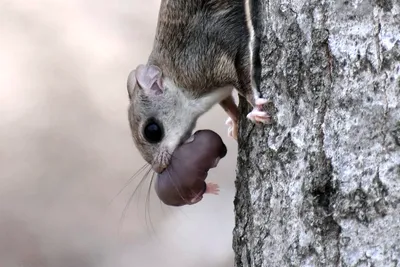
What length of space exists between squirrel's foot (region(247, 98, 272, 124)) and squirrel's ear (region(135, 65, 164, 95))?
0.63 meters

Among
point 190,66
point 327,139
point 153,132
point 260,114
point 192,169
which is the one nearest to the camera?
point 327,139

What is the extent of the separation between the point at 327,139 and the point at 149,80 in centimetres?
88

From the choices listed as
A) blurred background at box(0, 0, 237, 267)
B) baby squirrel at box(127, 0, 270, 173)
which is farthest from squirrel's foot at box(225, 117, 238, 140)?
blurred background at box(0, 0, 237, 267)

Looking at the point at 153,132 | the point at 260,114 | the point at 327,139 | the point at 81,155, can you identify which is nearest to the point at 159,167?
the point at 153,132

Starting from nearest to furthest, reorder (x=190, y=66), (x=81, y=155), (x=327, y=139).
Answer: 1. (x=327, y=139)
2. (x=190, y=66)
3. (x=81, y=155)

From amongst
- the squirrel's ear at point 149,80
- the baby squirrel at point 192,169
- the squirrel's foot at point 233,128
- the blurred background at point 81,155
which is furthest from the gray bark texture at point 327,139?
the blurred background at point 81,155

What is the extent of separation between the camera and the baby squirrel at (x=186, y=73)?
1.97 m

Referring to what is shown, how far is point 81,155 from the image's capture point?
4.04 meters

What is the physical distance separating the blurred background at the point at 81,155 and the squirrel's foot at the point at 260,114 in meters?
1.93

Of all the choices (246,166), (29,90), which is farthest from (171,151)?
(29,90)

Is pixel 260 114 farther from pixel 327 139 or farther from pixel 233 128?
pixel 233 128

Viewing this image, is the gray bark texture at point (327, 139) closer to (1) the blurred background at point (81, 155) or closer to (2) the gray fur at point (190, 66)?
(2) the gray fur at point (190, 66)

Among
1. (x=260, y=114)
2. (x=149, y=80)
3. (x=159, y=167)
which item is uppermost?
(x=149, y=80)

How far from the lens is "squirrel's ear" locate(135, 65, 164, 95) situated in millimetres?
2189
